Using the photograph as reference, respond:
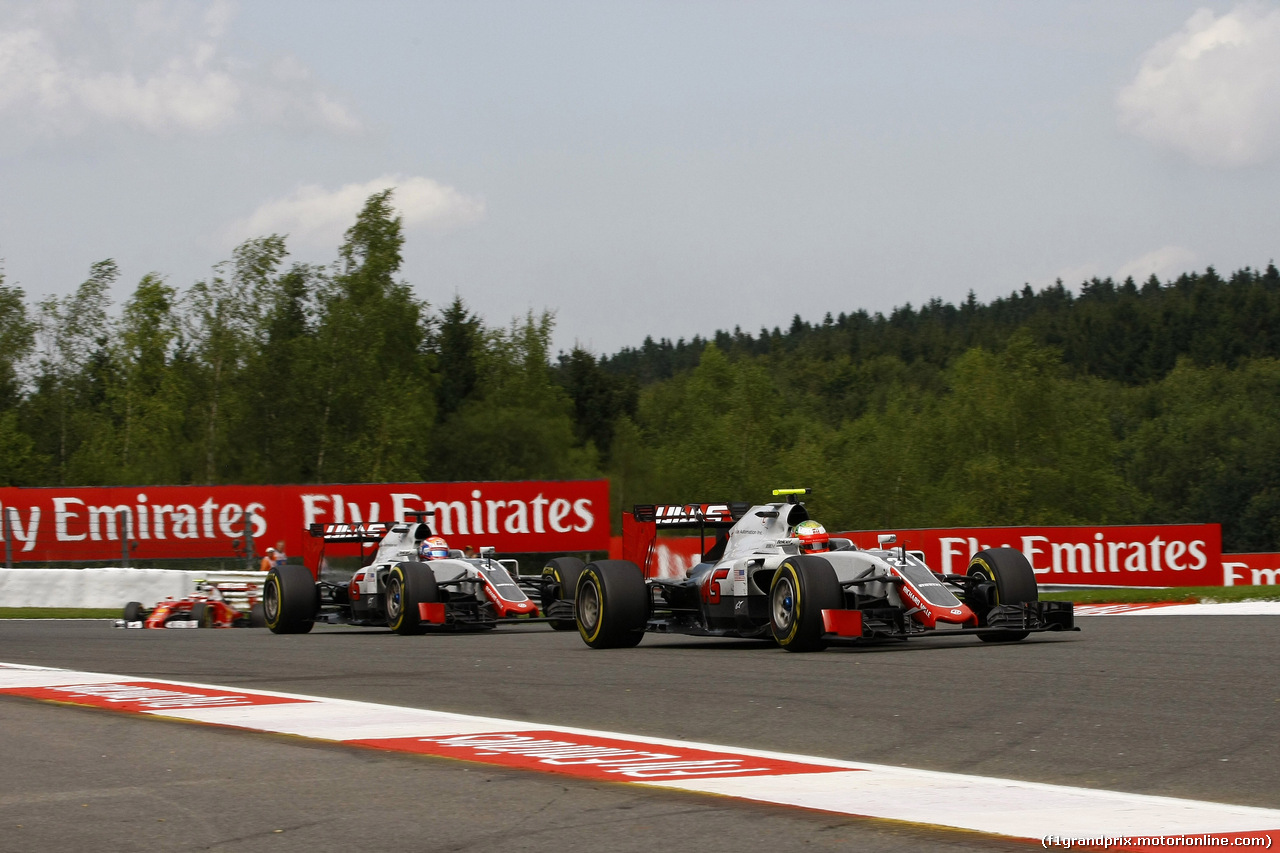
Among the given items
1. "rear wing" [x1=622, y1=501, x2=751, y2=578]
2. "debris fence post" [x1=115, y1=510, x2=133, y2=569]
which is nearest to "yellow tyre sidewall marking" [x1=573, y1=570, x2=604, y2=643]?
"rear wing" [x1=622, y1=501, x2=751, y2=578]

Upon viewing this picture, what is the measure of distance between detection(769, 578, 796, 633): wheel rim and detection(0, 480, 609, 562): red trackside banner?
59.6 feet

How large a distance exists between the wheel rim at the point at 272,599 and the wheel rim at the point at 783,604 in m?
9.13

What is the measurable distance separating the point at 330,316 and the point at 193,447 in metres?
6.72

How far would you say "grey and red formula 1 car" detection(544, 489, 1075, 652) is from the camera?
44.5 feet

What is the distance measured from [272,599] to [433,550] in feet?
8.64

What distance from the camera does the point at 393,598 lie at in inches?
762

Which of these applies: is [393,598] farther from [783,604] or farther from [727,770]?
[727,770]

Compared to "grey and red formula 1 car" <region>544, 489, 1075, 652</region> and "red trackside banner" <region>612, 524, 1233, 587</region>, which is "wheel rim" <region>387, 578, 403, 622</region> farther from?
"red trackside banner" <region>612, 524, 1233, 587</region>

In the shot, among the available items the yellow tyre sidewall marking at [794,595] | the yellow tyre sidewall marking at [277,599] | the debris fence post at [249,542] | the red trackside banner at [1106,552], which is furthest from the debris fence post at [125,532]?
the yellow tyre sidewall marking at [794,595]

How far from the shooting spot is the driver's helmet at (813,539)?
47.7ft

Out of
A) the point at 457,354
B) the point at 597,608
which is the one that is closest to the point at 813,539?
the point at 597,608

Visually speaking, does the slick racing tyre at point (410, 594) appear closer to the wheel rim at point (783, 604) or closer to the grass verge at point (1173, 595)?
the wheel rim at point (783, 604)

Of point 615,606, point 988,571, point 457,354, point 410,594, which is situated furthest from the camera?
point 457,354

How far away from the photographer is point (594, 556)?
35.9 meters
